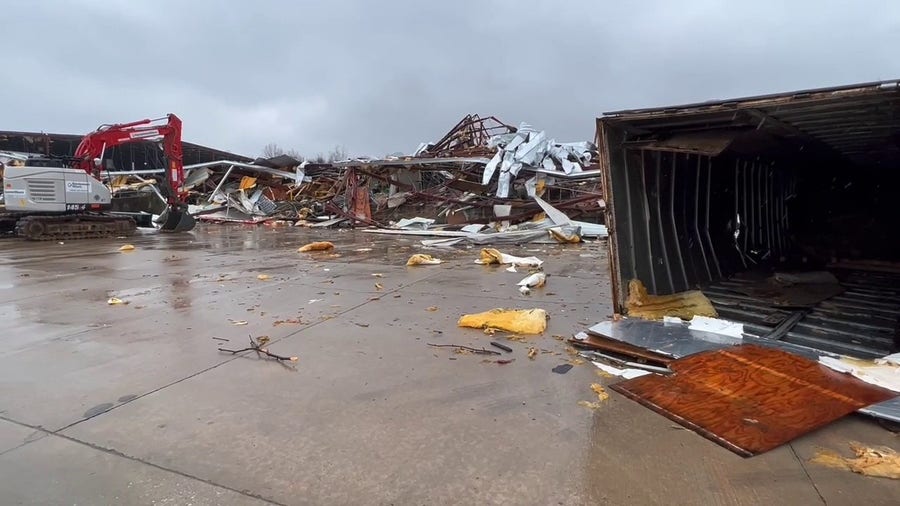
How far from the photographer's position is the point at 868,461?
7.04 feet

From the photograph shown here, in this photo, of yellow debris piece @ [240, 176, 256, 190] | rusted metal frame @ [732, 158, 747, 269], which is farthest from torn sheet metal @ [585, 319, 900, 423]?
yellow debris piece @ [240, 176, 256, 190]

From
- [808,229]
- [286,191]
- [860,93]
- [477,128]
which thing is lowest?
[808,229]

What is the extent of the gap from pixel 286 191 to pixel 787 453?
24.2 m

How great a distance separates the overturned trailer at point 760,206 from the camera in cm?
404

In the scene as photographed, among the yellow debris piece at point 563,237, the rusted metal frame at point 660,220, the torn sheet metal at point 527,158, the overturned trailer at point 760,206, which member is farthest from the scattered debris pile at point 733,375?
the torn sheet metal at point 527,158

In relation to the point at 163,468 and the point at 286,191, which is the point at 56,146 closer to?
the point at 286,191

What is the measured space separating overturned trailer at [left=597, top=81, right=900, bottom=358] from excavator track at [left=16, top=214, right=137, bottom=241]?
611 inches

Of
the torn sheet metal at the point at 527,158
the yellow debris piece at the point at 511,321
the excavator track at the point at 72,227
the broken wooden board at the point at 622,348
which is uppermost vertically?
the torn sheet metal at the point at 527,158

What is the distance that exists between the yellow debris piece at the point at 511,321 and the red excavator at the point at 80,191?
46.7ft

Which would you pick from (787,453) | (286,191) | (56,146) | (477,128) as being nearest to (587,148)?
(477,128)

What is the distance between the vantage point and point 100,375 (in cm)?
327

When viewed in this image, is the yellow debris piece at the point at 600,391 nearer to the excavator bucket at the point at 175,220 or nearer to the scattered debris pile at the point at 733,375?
the scattered debris pile at the point at 733,375

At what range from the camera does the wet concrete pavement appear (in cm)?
202

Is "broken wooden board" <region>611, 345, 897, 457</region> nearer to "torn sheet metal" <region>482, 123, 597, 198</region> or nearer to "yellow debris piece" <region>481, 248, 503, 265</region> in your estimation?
"yellow debris piece" <region>481, 248, 503, 265</region>
